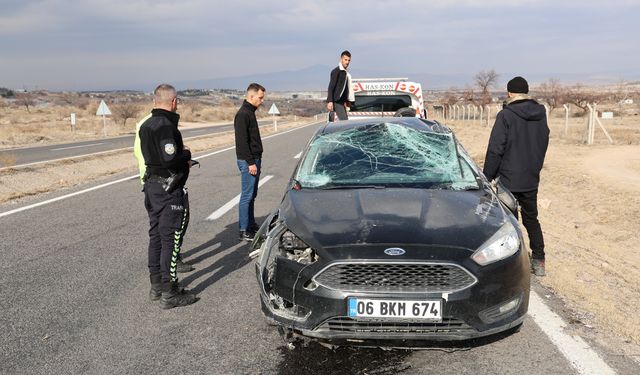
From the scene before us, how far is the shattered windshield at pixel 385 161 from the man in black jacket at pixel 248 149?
5.03 ft

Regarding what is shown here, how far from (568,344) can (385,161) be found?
2.07m

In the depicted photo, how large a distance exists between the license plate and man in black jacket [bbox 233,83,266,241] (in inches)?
141

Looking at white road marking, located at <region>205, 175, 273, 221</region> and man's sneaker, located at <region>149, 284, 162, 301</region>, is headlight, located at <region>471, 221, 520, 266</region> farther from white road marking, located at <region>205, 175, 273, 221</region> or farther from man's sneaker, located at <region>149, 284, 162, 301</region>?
white road marking, located at <region>205, 175, 273, 221</region>

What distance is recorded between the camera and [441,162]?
15.4ft

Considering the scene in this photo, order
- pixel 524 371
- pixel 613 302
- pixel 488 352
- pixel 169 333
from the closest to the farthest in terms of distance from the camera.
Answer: pixel 524 371
pixel 488 352
pixel 169 333
pixel 613 302

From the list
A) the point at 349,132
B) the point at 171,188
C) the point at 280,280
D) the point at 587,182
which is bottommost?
the point at 587,182

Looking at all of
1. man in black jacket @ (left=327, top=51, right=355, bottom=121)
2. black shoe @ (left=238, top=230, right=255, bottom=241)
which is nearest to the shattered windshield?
black shoe @ (left=238, top=230, right=255, bottom=241)

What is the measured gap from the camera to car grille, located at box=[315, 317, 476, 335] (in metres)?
3.13

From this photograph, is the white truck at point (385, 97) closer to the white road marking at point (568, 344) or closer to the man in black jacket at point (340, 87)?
the man in black jacket at point (340, 87)

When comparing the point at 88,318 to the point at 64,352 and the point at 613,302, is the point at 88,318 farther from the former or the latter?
the point at 613,302

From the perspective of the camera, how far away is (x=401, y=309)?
122 inches

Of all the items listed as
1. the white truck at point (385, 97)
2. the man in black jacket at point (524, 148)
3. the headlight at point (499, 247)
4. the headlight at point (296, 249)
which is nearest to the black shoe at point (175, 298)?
the headlight at point (296, 249)

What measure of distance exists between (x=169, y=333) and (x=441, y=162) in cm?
268

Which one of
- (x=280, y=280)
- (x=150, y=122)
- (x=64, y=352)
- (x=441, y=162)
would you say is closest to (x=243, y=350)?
(x=280, y=280)
